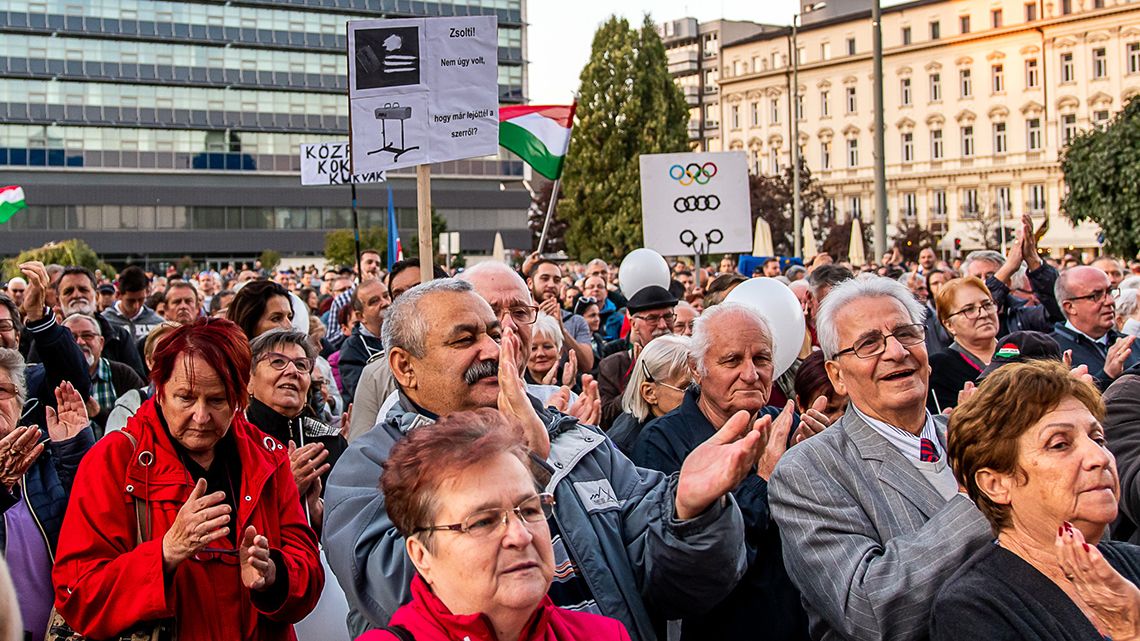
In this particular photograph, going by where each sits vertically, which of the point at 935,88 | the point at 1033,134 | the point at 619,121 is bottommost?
the point at 619,121

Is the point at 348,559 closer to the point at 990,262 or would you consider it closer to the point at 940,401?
the point at 940,401

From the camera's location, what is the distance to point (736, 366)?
4.89 metres

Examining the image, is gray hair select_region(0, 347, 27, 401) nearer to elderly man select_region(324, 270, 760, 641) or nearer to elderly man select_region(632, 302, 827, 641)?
elderly man select_region(324, 270, 760, 641)

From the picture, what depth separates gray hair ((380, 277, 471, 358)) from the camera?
3.94 metres

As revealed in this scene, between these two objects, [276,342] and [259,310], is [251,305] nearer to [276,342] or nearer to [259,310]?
[259,310]

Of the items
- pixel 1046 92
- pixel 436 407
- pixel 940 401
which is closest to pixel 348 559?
pixel 436 407

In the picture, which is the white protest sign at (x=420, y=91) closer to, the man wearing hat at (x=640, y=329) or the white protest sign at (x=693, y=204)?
the man wearing hat at (x=640, y=329)

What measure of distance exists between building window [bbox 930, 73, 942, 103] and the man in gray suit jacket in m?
90.9

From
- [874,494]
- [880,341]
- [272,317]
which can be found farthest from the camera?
[272,317]

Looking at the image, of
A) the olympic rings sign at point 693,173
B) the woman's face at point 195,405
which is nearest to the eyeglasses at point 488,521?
the woman's face at point 195,405

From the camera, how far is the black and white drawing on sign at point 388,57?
7941mm

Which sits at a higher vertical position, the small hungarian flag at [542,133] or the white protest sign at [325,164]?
the white protest sign at [325,164]

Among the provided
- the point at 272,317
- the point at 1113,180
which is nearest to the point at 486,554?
the point at 272,317

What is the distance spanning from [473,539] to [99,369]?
5.41 m
